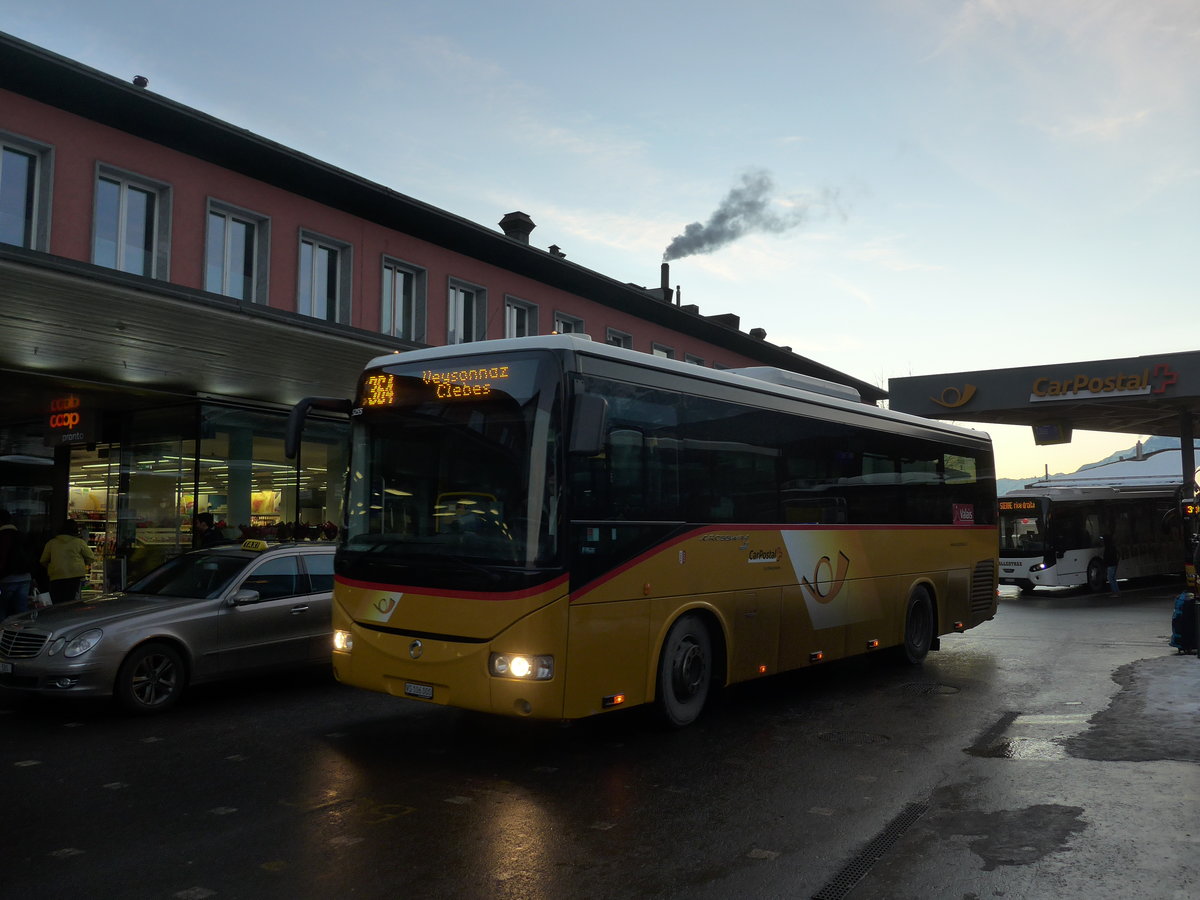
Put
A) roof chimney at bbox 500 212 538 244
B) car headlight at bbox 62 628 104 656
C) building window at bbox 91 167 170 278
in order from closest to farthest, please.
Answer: car headlight at bbox 62 628 104 656 < building window at bbox 91 167 170 278 < roof chimney at bbox 500 212 538 244

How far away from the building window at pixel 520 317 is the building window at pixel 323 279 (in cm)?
554

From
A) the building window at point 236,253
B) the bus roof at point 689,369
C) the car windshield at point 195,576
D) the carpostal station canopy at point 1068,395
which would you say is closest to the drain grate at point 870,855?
the bus roof at point 689,369

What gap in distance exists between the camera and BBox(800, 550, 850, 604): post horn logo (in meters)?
10.0

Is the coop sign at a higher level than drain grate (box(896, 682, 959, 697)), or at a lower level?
higher

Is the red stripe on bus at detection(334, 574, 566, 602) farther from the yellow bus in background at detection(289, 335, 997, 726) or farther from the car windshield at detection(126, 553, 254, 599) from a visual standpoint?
the car windshield at detection(126, 553, 254, 599)

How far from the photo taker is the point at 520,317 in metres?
26.2

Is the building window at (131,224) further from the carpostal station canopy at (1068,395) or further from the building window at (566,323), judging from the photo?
the carpostal station canopy at (1068,395)

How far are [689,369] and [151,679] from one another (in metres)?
5.66

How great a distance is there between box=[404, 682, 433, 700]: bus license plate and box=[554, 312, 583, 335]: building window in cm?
2021

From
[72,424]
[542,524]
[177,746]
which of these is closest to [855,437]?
[542,524]

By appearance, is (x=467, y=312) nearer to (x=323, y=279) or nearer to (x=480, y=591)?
(x=323, y=279)

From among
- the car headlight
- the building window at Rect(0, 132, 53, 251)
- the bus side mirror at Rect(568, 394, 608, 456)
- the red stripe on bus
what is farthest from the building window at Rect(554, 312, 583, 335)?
the bus side mirror at Rect(568, 394, 608, 456)

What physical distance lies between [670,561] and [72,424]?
1418cm

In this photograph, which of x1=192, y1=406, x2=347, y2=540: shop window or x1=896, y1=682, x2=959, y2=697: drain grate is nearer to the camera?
x1=896, y1=682, x2=959, y2=697: drain grate
